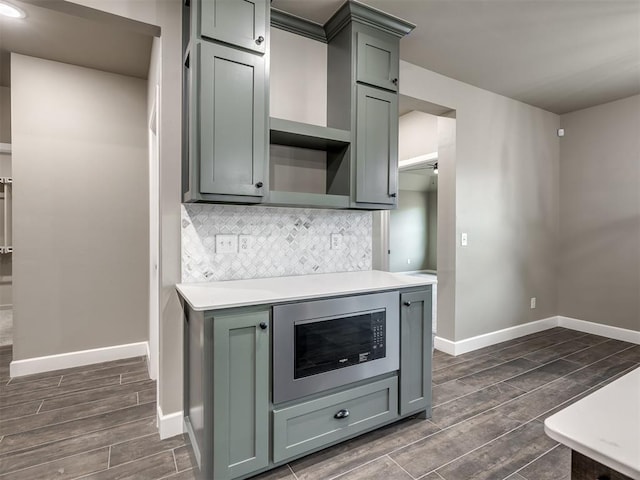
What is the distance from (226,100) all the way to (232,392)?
1.51 metres

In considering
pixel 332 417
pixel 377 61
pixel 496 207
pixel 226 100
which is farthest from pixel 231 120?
pixel 496 207

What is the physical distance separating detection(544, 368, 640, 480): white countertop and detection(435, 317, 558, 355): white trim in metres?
2.86

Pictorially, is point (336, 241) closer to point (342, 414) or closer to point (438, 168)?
point (342, 414)

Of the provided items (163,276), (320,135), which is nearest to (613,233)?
(320,135)

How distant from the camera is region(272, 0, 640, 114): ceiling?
2.29 meters

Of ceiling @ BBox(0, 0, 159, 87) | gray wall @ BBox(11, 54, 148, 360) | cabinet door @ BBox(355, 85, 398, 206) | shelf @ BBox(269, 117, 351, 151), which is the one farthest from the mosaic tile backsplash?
gray wall @ BBox(11, 54, 148, 360)

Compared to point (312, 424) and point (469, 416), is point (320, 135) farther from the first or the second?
point (469, 416)

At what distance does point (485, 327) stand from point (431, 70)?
105 inches

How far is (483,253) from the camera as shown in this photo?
3.68 m

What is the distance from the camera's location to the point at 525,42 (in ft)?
8.94

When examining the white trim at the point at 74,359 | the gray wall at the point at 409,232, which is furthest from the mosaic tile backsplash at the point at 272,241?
the gray wall at the point at 409,232

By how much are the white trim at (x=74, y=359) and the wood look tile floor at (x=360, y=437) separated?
3.2 inches

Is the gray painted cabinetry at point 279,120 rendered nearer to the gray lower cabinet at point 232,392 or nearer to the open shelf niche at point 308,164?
the open shelf niche at point 308,164

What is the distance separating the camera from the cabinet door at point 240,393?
5.18ft
